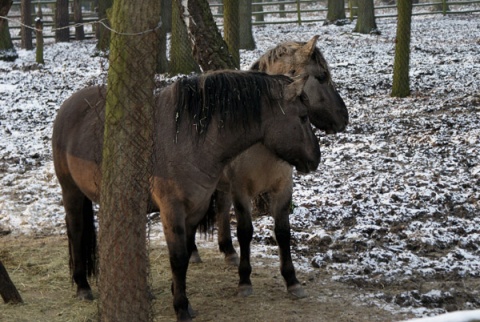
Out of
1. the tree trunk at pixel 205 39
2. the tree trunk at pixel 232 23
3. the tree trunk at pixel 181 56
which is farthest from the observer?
the tree trunk at pixel 181 56

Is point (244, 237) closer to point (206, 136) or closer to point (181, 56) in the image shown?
point (206, 136)

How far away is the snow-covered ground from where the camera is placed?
652 centimetres

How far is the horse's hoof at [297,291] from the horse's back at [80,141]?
1.88 m

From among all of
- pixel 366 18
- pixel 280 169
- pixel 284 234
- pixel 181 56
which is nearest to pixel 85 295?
pixel 284 234

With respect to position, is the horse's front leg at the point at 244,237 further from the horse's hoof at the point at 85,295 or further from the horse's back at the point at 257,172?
the horse's hoof at the point at 85,295

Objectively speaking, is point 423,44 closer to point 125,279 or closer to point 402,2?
point 402,2

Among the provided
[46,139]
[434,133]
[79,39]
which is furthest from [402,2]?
[79,39]

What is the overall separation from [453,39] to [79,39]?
14237 mm

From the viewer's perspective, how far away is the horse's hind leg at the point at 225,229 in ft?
23.9

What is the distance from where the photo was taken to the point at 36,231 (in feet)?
27.5

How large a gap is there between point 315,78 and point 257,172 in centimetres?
106

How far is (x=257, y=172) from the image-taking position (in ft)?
20.2

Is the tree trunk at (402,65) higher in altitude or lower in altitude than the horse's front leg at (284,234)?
higher

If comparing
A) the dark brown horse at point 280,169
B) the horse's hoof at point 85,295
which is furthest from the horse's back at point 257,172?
the horse's hoof at point 85,295
